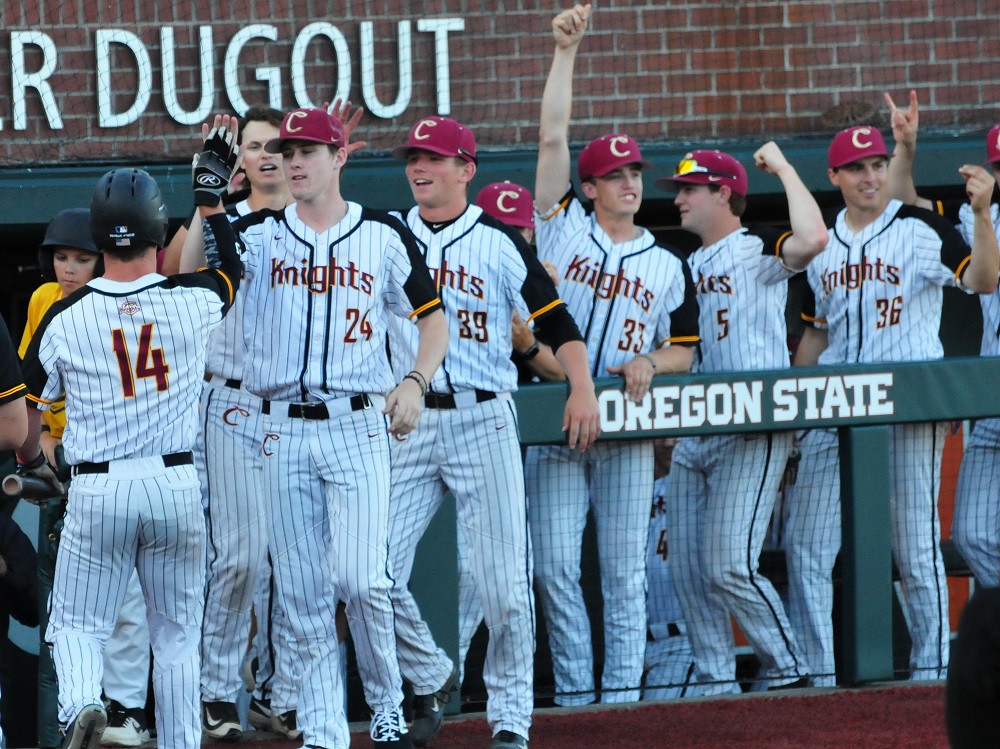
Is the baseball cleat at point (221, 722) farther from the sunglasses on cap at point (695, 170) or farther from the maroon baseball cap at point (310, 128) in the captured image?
the sunglasses on cap at point (695, 170)

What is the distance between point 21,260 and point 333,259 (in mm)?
3555

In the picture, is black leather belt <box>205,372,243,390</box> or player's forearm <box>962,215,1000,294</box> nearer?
black leather belt <box>205,372,243,390</box>

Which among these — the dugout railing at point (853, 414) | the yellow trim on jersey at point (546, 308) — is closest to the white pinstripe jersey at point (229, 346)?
the yellow trim on jersey at point (546, 308)

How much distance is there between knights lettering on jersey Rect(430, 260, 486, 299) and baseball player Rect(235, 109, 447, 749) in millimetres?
285

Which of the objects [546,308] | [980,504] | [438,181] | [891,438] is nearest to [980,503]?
[980,504]

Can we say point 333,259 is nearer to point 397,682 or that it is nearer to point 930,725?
point 397,682

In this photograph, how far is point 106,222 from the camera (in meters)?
3.49

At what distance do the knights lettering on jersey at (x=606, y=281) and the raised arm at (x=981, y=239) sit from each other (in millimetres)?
1184

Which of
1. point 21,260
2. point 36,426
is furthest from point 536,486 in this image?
point 21,260

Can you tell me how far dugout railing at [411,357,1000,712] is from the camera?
4.68 meters

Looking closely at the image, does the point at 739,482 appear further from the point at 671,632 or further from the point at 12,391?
the point at 12,391

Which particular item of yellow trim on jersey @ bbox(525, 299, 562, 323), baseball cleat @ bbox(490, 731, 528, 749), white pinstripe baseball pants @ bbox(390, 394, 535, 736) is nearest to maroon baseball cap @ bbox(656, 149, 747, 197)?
yellow trim on jersey @ bbox(525, 299, 562, 323)

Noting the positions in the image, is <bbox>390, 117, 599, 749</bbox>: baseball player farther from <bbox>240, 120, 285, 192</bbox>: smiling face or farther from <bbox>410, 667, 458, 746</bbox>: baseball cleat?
<bbox>240, 120, 285, 192</bbox>: smiling face

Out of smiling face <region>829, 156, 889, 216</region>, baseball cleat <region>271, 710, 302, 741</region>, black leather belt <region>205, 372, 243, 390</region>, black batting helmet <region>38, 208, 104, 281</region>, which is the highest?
smiling face <region>829, 156, 889, 216</region>
